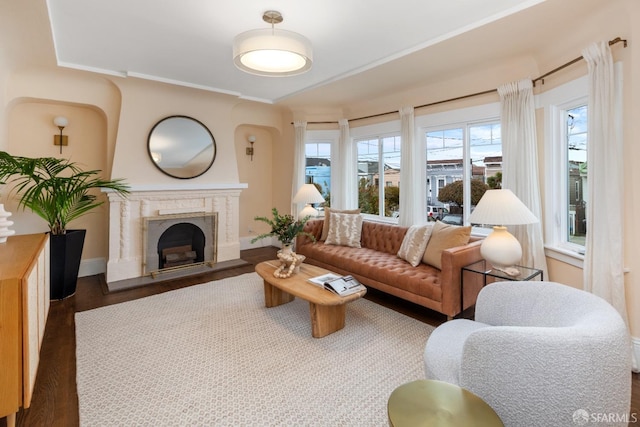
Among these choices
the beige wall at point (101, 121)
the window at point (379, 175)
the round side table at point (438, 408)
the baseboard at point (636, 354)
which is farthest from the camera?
the window at point (379, 175)

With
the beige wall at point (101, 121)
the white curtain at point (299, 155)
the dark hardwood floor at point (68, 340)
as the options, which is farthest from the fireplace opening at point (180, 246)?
the white curtain at point (299, 155)

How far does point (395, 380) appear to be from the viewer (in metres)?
2.12

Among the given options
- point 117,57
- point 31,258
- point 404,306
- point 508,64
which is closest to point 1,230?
point 31,258

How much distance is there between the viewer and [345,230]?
14.4ft

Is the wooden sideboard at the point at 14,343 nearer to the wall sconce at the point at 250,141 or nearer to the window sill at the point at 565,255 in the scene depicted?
the window sill at the point at 565,255

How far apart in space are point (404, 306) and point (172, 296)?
2717 mm

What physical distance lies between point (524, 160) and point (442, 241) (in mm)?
1192

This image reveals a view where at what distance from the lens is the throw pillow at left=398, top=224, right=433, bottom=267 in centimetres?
340

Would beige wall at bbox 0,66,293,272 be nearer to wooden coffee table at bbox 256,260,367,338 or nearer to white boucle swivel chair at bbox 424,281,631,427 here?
wooden coffee table at bbox 256,260,367,338

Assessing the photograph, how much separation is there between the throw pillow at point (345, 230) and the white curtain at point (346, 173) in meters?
0.88

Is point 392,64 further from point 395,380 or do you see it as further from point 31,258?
point 31,258

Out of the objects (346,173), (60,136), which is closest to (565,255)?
(346,173)

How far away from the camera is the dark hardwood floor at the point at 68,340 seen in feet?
6.02

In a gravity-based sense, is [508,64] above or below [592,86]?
above
